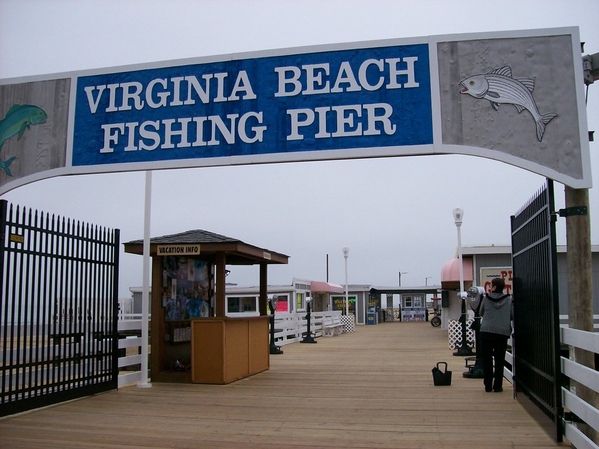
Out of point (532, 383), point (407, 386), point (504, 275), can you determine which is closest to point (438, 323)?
point (504, 275)

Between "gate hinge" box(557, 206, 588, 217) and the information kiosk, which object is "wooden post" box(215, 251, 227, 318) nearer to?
the information kiosk

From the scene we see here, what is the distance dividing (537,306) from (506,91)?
2.39 metres

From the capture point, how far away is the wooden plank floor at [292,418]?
637 centimetres

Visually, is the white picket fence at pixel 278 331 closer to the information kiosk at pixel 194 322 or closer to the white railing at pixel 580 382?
the information kiosk at pixel 194 322

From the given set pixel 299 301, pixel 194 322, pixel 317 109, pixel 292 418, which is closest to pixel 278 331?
pixel 299 301

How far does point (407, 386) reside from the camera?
10.4 meters

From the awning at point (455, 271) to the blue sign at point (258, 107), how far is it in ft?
57.1

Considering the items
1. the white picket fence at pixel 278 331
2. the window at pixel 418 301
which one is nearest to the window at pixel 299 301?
the white picket fence at pixel 278 331

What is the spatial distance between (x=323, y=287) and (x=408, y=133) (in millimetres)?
30188

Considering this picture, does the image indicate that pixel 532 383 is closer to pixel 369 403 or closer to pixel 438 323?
pixel 369 403

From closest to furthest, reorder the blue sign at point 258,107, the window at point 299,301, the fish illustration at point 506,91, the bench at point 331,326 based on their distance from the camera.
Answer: the fish illustration at point 506,91 < the blue sign at point 258,107 < the bench at point 331,326 < the window at point 299,301

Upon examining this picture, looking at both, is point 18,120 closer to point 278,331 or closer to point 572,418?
point 572,418

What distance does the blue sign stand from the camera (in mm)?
7082

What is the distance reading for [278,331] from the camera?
23.0 meters
